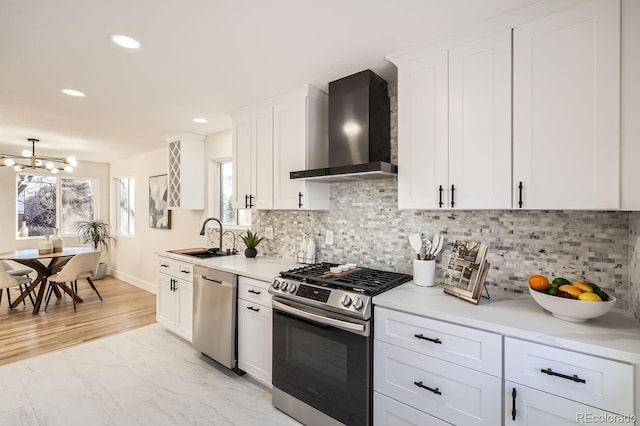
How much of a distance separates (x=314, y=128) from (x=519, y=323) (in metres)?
1.99

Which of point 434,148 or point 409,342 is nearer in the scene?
point 409,342

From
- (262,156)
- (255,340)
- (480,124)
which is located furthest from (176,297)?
(480,124)

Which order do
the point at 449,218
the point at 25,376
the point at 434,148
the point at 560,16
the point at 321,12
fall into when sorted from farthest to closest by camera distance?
the point at 25,376 < the point at 449,218 < the point at 434,148 < the point at 321,12 < the point at 560,16

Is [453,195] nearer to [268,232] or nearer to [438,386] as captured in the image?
[438,386]

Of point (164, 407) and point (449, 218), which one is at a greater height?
point (449, 218)

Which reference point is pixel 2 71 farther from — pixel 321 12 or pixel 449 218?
pixel 449 218

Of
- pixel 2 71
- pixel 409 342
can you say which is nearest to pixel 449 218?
pixel 409 342

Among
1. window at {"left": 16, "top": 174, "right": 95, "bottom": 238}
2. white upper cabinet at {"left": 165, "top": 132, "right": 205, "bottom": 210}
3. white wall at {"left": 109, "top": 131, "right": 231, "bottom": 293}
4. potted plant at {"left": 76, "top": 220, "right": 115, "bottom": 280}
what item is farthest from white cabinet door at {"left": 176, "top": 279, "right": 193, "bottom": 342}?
window at {"left": 16, "top": 174, "right": 95, "bottom": 238}

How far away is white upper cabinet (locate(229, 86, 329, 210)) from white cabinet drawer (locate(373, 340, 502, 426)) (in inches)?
53.8

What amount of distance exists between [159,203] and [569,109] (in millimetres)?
5357

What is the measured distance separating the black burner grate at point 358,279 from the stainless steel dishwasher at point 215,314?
0.70 m

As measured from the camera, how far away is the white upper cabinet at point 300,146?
2590mm

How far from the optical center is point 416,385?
1.60 m

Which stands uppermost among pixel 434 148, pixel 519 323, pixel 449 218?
pixel 434 148
